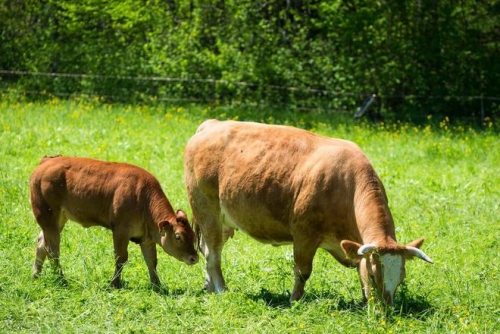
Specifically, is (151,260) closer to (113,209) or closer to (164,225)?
(164,225)

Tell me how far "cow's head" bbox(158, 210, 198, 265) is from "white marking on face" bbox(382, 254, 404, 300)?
7.54 ft

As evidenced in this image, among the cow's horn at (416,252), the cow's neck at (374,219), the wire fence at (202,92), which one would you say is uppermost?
the cow's neck at (374,219)

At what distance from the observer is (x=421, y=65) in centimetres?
2406

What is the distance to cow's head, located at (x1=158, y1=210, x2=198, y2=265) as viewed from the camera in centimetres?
948

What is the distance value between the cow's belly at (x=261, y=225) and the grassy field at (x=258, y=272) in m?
0.45

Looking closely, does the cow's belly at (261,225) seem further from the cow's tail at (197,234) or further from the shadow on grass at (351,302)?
the cow's tail at (197,234)

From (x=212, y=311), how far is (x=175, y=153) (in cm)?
885

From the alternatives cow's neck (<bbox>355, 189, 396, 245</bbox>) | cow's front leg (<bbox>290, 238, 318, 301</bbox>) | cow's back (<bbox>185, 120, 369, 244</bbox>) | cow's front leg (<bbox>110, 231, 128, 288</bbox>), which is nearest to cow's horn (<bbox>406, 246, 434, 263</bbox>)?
cow's neck (<bbox>355, 189, 396, 245</bbox>)

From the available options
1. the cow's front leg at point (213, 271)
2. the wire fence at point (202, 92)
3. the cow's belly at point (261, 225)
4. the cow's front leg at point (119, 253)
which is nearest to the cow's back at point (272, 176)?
the cow's belly at point (261, 225)

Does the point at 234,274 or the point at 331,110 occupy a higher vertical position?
the point at 234,274

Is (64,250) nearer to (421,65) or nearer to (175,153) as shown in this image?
(175,153)

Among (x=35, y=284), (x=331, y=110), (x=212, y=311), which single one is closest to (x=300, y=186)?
(x=212, y=311)

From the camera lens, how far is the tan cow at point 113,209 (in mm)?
9523

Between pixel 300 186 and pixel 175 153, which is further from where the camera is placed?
pixel 175 153
